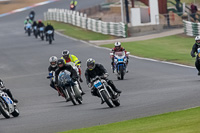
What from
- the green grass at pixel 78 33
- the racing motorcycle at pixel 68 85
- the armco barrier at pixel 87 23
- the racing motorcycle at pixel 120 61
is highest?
the racing motorcycle at pixel 68 85

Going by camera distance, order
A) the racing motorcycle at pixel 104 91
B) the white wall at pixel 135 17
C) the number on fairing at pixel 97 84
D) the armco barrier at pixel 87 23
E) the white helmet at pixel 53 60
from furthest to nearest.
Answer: the white wall at pixel 135 17 → the armco barrier at pixel 87 23 → the white helmet at pixel 53 60 → the number on fairing at pixel 97 84 → the racing motorcycle at pixel 104 91

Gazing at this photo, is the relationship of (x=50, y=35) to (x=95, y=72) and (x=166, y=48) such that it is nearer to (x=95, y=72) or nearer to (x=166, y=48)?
(x=166, y=48)

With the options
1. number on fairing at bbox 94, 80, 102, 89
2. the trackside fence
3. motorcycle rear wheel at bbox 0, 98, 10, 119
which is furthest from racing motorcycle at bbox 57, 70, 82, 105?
the trackside fence

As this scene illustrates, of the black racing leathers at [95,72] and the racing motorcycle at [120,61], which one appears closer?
the black racing leathers at [95,72]

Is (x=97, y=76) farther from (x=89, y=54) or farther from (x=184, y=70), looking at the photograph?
(x=89, y=54)

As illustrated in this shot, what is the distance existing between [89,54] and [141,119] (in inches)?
976

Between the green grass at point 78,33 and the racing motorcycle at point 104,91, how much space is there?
104ft

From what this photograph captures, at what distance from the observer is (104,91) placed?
642 inches

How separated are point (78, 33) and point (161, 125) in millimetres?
42087

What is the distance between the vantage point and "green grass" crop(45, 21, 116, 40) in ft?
162

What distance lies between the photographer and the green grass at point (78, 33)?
4931 centimetres

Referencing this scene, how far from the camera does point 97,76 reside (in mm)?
16672

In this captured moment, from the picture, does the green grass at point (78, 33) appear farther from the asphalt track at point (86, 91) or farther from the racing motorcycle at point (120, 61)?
the racing motorcycle at point (120, 61)

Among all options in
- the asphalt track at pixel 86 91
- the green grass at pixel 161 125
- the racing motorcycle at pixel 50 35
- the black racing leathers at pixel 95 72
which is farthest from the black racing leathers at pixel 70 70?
the racing motorcycle at pixel 50 35
